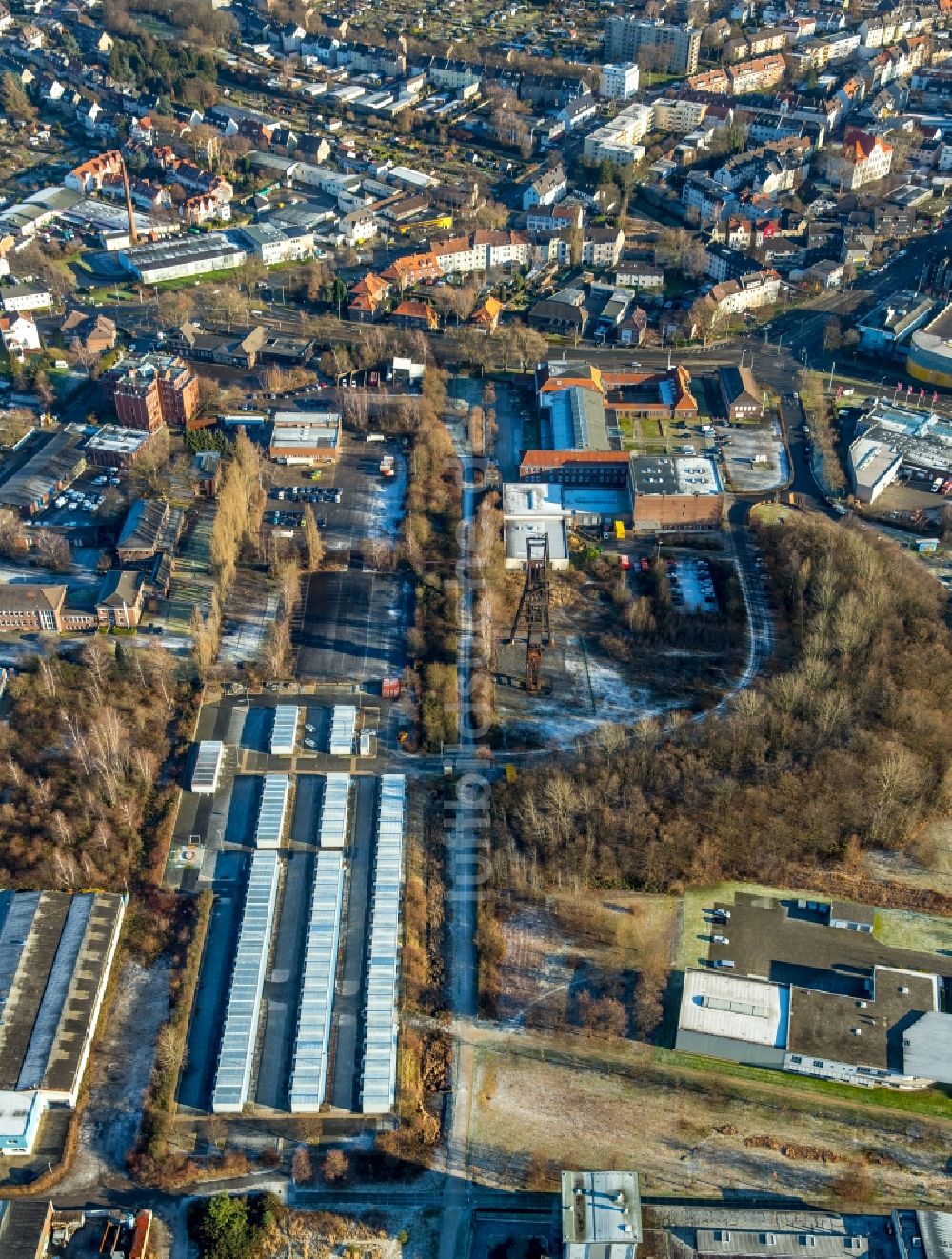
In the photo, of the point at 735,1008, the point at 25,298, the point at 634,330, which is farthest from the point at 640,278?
the point at 735,1008

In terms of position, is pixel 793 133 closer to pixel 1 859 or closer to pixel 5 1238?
pixel 1 859

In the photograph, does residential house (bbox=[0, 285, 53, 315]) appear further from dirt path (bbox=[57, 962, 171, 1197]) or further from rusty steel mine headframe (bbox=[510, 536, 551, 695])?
dirt path (bbox=[57, 962, 171, 1197])

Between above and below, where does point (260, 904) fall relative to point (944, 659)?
below

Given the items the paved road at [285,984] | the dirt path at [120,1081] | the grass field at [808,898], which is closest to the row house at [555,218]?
the grass field at [808,898]

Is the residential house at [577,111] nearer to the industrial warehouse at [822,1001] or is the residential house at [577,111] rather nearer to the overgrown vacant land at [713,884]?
the overgrown vacant land at [713,884]

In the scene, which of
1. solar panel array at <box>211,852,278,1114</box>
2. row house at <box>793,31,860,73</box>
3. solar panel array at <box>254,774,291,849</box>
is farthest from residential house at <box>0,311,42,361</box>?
row house at <box>793,31,860,73</box>

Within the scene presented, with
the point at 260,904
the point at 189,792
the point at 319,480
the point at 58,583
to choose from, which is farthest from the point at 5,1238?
the point at 319,480

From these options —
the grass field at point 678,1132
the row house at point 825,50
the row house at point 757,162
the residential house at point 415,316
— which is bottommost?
the grass field at point 678,1132
